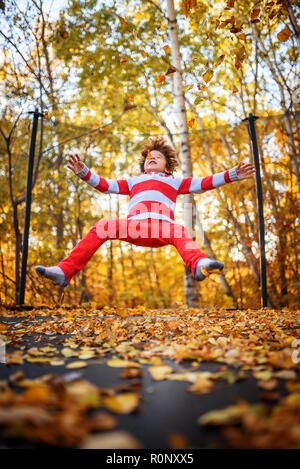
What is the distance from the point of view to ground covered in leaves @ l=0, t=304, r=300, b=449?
632mm

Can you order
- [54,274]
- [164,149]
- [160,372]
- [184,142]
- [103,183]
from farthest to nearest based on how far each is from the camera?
[184,142] < [164,149] < [103,183] < [54,274] < [160,372]

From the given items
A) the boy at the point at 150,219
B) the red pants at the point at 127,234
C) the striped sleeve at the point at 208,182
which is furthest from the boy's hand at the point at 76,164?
the striped sleeve at the point at 208,182

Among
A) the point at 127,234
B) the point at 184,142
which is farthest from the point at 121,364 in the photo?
the point at 184,142

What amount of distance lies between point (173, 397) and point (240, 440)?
0.31 metres

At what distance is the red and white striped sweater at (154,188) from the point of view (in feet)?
8.48

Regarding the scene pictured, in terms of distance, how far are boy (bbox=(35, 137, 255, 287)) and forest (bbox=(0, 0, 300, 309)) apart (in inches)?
63.2

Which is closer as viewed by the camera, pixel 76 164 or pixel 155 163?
pixel 76 164

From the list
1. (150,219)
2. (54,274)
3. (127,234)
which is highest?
(150,219)

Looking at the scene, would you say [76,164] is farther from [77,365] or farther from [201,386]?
[201,386]

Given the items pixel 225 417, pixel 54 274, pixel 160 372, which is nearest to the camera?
pixel 225 417

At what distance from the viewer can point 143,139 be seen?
17.6 feet

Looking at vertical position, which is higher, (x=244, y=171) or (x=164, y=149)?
(x=164, y=149)

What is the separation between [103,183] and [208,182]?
963 mm
